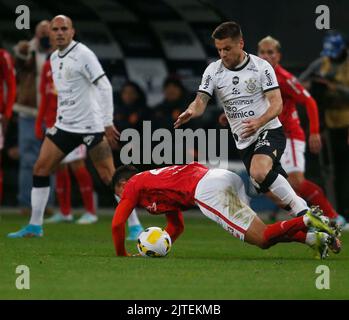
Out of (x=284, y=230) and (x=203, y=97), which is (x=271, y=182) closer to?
(x=284, y=230)

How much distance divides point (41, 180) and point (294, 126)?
281 centimetres

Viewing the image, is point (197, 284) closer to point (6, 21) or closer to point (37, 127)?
point (37, 127)

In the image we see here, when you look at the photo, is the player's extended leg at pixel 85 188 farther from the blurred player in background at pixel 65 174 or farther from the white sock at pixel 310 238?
the white sock at pixel 310 238

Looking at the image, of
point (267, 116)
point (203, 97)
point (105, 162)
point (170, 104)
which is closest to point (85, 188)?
point (170, 104)

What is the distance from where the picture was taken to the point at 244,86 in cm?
1104

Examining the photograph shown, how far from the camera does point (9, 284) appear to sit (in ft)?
29.5

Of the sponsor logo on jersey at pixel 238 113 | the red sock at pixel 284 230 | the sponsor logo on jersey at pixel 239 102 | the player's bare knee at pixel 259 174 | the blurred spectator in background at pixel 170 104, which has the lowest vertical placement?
the red sock at pixel 284 230

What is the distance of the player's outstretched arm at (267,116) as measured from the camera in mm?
10578

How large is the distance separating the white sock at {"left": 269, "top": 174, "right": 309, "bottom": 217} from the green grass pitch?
0.43 m

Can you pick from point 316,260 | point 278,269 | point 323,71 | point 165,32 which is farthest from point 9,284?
point 165,32

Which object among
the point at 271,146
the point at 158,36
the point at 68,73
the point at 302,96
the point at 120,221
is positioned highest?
the point at 158,36

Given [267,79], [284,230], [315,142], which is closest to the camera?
[284,230]

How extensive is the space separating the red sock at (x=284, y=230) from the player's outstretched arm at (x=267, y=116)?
811mm

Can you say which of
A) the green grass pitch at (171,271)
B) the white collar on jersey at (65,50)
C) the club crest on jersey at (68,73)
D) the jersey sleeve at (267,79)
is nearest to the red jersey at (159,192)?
the green grass pitch at (171,271)
